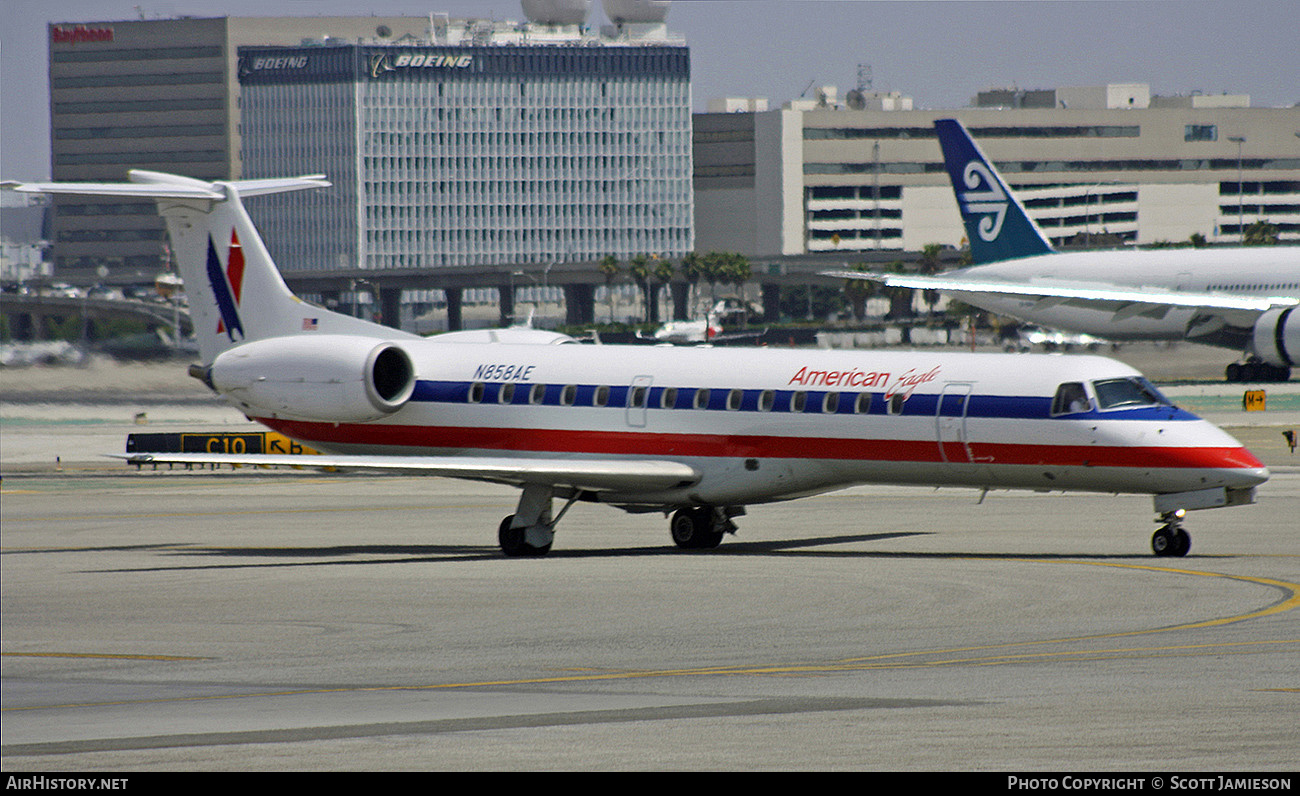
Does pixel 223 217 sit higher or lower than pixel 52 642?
higher

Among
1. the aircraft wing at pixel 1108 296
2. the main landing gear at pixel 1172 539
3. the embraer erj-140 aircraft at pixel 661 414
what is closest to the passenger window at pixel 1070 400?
the embraer erj-140 aircraft at pixel 661 414

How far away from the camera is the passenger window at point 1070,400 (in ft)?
87.4

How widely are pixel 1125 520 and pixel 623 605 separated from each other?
15027mm

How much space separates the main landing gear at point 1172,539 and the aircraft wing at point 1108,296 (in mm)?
46421

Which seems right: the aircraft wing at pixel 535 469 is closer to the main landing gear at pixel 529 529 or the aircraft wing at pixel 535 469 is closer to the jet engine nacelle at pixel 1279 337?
the main landing gear at pixel 529 529

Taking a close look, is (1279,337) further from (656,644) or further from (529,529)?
(656,644)

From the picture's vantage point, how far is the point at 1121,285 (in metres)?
82.2

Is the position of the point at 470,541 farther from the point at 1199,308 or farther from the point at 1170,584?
the point at 1199,308

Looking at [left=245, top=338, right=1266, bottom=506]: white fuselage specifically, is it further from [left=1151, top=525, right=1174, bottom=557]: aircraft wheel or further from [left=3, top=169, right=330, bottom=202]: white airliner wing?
[left=3, top=169, right=330, bottom=202]: white airliner wing

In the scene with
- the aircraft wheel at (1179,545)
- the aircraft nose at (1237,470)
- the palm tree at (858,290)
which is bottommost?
the aircraft wheel at (1179,545)

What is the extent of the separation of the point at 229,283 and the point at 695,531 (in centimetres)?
1076

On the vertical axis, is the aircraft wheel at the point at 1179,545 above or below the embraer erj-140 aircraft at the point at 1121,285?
below

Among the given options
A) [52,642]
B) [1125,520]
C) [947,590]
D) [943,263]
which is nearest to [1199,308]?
[1125,520]

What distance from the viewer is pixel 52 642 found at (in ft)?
58.6
